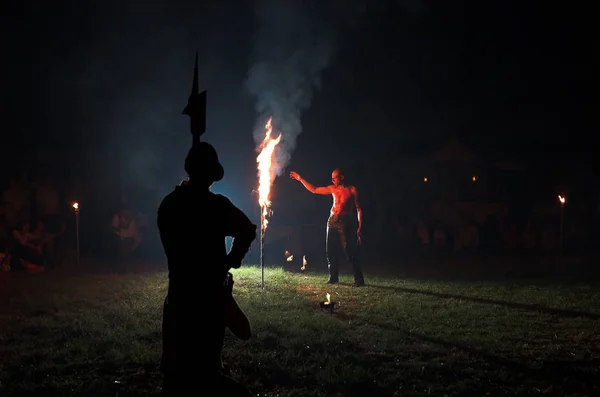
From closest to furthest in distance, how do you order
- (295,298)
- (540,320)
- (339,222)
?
(540,320)
(295,298)
(339,222)

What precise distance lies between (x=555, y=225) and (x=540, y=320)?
42.7ft

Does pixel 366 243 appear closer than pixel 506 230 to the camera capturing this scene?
No

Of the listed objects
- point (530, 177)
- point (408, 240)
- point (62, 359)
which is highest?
point (530, 177)

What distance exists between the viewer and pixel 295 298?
9.98 meters

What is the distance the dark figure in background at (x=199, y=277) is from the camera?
10.3ft

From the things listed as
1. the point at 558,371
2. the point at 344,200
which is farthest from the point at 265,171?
the point at 558,371

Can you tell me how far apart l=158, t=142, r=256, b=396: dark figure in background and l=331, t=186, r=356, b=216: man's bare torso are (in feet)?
29.7

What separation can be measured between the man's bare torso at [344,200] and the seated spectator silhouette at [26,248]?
9266mm

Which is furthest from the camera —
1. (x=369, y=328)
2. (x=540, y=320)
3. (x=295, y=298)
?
(x=295, y=298)

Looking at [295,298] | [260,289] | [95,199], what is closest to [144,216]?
[95,199]

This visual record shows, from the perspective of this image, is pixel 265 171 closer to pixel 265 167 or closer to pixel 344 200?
pixel 265 167

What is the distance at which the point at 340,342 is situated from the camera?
22.0 ft

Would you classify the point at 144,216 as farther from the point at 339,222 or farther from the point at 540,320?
the point at 540,320

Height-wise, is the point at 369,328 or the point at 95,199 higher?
the point at 95,199
